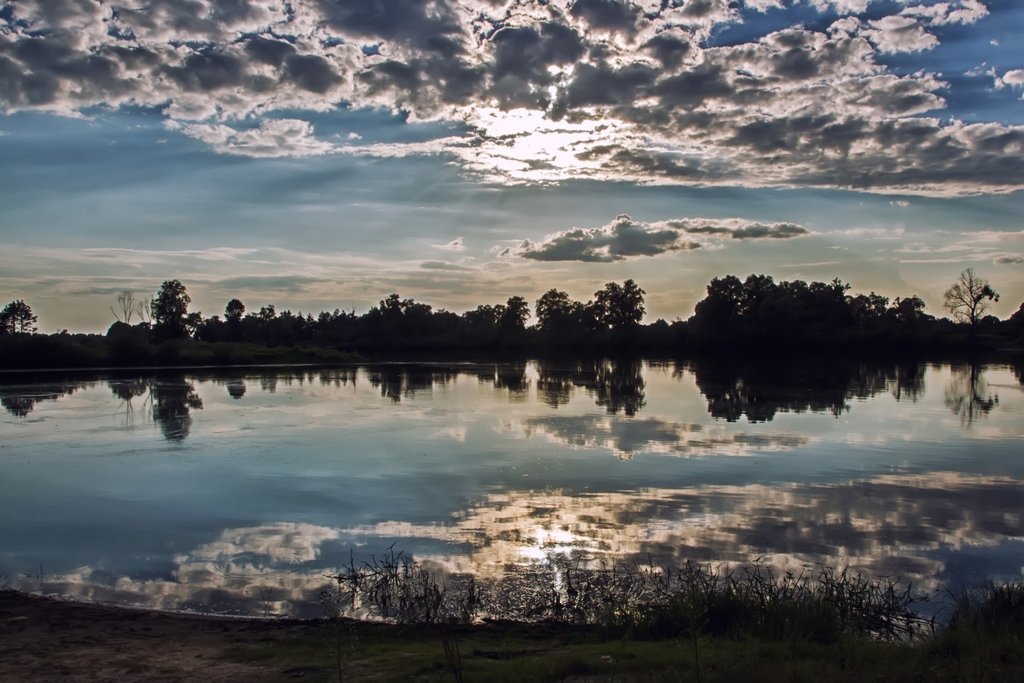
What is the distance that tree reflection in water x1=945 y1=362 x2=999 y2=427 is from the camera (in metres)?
30.8

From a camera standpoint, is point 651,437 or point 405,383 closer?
point 651,437

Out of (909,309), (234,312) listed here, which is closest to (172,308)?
(234,312)

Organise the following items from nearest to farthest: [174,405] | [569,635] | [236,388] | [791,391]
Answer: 1. [569,635]
2. [174,405]
3. [791,391]
4. [236,388]

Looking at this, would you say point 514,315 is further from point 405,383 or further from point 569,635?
point 569,635

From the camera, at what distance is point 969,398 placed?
38.2m

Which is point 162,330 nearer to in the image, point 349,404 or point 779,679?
point 349,404

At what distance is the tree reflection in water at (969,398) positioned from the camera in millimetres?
30812

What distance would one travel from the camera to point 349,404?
36.6 m

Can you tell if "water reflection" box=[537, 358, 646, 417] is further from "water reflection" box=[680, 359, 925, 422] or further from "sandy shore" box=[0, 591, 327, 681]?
"sandy shore" box=[0, 591, 327, 681]

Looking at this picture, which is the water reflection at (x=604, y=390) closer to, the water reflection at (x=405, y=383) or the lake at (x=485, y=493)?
the lake at (x=485, y=493)

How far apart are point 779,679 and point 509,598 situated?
444 centimetres

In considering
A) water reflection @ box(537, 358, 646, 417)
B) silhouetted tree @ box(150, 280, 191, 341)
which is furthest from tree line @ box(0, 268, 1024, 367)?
water reflection @ box(537, 358, 646, 417)

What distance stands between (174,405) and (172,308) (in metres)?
89.0

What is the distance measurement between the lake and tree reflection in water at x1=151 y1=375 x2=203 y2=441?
29 centimetres
